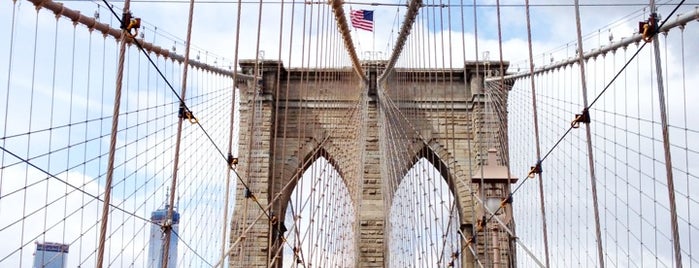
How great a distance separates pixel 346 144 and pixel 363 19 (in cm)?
246

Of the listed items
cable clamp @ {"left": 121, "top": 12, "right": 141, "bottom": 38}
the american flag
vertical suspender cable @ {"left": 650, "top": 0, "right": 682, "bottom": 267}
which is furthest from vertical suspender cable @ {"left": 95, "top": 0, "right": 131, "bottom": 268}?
the american flag

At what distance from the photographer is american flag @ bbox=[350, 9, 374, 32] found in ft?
59.7

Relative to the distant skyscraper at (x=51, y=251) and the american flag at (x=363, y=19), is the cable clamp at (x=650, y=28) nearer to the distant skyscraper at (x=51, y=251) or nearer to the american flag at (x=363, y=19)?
the distant skyscraper at (x=51, y=251)

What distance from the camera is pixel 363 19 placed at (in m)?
18.4

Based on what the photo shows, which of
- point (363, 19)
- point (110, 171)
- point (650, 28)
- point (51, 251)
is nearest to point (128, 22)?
point (110, 171)

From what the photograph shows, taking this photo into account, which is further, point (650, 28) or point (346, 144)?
point (346, 144)

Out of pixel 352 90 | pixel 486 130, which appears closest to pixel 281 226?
pixel 352 90

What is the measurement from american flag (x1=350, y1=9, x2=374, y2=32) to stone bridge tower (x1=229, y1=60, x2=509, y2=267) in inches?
38.7

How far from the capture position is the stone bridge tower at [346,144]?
17922mm

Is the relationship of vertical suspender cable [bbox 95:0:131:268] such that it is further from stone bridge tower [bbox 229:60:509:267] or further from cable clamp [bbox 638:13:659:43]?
stone bridge tower [bbox 229:60:509:267]

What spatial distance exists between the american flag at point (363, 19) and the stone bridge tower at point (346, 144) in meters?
0.98

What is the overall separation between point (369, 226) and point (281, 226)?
5.84 feet

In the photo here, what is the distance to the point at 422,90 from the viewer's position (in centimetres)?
1872

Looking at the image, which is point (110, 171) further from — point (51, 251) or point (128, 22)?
point (51, 251)
